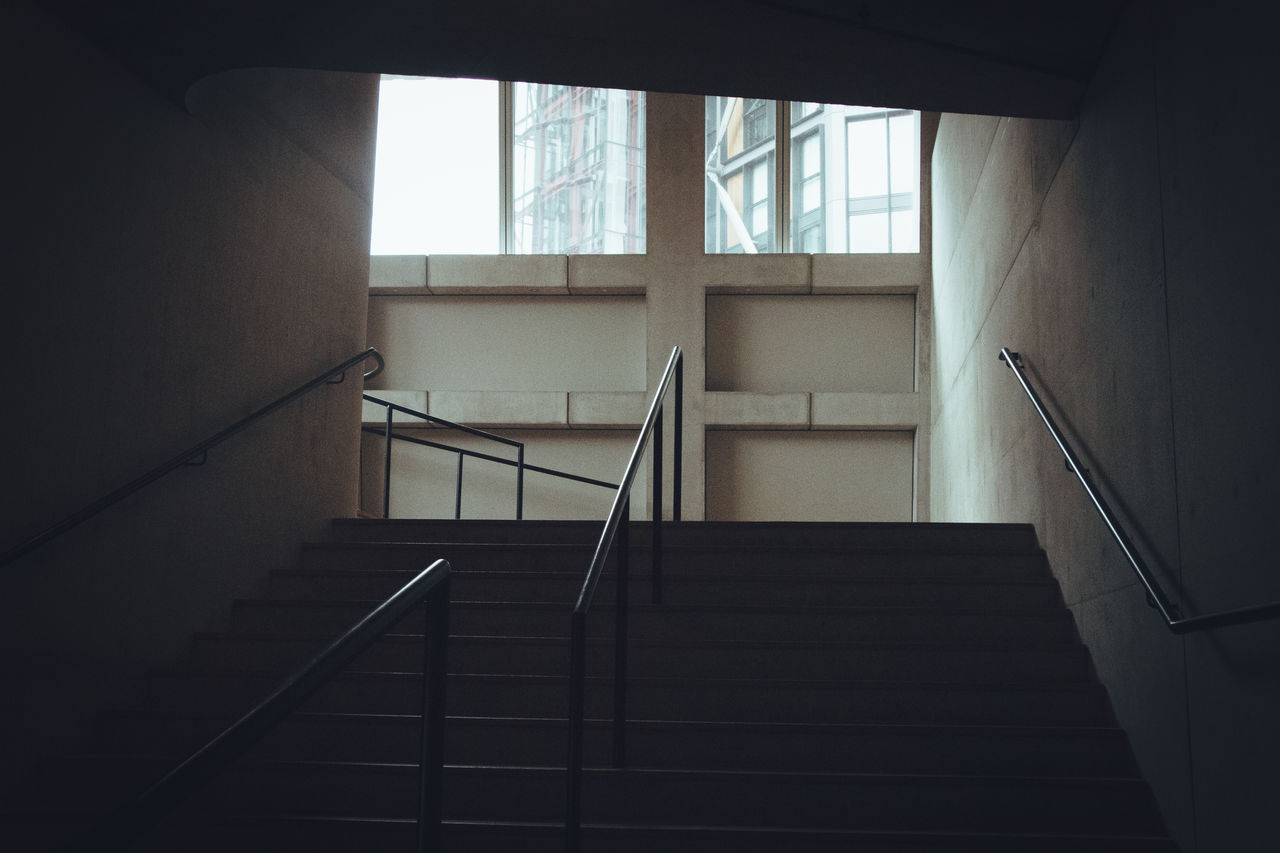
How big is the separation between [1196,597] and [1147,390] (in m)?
0.60

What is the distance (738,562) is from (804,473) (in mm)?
4433

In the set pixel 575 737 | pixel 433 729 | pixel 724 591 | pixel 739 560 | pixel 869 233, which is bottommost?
pixel 575 737

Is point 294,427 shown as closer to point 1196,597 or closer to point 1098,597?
point 1098,597

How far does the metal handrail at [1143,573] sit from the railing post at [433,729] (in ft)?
4.57

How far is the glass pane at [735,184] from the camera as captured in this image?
8.91 m

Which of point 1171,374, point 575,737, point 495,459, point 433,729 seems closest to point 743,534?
point 1171,374

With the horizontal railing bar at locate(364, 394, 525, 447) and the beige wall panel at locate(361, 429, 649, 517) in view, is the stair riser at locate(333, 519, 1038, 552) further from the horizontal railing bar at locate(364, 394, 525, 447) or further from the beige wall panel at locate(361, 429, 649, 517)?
the beige wall panel at locate(361, 429, 649, 517)

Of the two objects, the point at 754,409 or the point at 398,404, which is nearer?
the point at 754,409

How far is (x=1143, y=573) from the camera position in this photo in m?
2.76

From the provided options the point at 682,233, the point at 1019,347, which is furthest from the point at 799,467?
the point at 1019,347

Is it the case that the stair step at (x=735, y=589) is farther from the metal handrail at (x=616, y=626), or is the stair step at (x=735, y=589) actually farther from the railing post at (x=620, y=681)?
the railing post at (x=620, y=681)

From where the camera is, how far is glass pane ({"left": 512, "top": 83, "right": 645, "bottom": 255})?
8945 millimetres

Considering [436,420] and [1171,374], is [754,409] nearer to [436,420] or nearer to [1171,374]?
[436,420]

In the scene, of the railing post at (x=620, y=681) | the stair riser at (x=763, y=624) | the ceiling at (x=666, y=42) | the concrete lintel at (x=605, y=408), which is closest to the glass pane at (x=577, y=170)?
the concrete lintel at (x=605, y=408)
